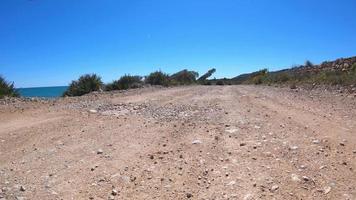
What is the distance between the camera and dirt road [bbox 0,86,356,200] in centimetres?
420

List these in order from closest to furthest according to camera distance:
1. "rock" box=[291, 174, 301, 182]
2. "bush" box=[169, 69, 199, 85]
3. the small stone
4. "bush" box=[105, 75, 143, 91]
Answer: the small stone < "rock" box=[291, 174, 301, 182] < "bush" box=[105, 75, 143, 91] < "bush" box=[169, 69, 199, 85]

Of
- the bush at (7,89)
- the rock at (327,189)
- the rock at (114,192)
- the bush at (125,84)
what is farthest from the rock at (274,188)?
the bush at (125,84)

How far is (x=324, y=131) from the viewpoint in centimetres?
663

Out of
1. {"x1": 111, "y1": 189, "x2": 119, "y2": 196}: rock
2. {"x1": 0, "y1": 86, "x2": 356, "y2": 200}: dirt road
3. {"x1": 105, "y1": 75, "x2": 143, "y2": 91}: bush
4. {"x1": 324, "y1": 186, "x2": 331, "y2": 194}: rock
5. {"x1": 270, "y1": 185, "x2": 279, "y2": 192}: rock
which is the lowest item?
{"x1": 324, "y1": 186, "x2": 331, "y2": 194}: rock

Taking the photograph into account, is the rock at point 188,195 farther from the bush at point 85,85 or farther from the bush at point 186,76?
the bush at point 186,76

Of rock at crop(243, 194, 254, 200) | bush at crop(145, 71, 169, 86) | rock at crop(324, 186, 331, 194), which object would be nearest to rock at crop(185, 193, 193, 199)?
rock at crop(243, 194, 254, 200)

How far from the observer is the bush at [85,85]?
20869 mm

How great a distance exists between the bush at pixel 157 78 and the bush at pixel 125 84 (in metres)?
4.14

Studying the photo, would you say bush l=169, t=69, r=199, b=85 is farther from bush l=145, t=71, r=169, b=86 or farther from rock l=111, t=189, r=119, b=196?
rock l=111, t=189, r=119, b=196

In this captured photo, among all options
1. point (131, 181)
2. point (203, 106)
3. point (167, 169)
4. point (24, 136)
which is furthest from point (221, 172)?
point (203, 106)

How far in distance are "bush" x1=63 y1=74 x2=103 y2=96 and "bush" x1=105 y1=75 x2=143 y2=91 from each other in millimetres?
1580

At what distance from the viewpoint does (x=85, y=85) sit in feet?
69.8

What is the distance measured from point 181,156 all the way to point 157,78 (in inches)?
1010

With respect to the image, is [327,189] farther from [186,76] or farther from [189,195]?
[186,76]
